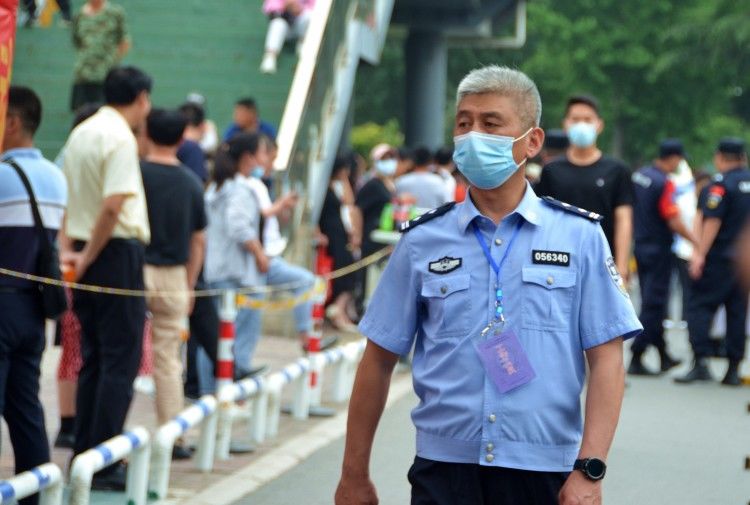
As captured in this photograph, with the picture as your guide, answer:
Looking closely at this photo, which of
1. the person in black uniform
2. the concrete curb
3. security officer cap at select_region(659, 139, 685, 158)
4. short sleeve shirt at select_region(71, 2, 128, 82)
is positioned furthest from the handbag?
security officer cap at select_region(659, 139, 685, 158)

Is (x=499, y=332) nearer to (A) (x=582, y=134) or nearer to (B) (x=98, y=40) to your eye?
(A) (x=582, y=134)

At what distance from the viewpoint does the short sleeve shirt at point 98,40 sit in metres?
15.9

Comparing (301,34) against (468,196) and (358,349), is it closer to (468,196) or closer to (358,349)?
(358,349)

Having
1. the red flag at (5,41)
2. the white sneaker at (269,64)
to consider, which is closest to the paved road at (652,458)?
the red flag at (5,41)

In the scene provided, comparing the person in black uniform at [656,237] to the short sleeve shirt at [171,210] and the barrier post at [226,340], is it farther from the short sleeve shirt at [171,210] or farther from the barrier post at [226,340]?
the short sleeve shirt at [171,210]

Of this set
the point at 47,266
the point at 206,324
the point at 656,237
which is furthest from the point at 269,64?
the point at 47,266

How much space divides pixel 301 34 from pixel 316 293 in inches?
310

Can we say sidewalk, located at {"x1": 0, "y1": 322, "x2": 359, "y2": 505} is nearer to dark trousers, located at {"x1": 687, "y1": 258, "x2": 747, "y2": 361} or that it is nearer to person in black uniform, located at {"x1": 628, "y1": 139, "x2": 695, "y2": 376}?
person in black uniform, located at {"x1": 628, "y1": 139, "x2": 695, "y2": 376}

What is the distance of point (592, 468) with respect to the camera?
173 inches

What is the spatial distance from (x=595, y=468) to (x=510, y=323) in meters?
0.45

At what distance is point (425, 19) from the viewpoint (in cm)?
2781

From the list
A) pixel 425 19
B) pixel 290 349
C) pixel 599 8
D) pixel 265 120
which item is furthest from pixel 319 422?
pixel 599 8

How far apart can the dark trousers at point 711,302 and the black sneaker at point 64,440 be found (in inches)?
264

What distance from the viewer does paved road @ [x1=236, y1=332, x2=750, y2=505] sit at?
28.4 feet
